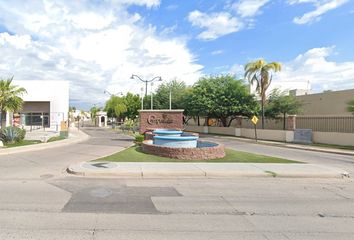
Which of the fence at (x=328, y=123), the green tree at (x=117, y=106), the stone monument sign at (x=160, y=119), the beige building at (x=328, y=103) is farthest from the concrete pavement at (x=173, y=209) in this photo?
the green tree at (x=117, y=106)

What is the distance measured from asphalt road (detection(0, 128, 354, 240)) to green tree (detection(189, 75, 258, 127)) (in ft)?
106

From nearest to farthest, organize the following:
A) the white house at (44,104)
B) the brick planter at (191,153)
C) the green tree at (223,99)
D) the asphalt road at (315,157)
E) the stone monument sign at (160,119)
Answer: the brick planter at (191,153) → the asphalt road at (315,157) → the stone monument sign at (160,119) → the green tree at (223,99) → the white house at (44,104)

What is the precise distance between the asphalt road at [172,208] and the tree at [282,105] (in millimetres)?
28270

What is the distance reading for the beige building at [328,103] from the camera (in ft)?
118

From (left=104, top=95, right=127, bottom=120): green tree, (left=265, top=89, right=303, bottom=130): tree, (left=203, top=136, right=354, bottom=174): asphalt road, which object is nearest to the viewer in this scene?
(left=203, top=136, right=354, bottom=174): asphalt road

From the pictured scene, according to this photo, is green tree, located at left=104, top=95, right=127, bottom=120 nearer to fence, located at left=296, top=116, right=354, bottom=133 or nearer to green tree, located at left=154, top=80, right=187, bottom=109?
green tree, located at left=154, top=80, right=187, bottom=109

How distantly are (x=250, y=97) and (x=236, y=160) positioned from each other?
29695mm

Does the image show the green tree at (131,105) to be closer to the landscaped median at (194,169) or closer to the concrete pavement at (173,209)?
the landscaped median at (194,169)

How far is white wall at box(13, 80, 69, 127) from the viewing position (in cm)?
5600

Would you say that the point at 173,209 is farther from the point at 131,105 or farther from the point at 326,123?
the point at 131,105

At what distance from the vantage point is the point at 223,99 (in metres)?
44.8

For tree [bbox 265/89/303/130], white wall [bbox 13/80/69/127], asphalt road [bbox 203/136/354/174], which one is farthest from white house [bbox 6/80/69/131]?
asphalt road [bbox 203/136/354/174]

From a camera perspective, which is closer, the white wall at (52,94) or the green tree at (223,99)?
the green tree at (223,99)

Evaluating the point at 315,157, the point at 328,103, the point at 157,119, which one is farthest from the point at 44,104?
the point at 315,157
